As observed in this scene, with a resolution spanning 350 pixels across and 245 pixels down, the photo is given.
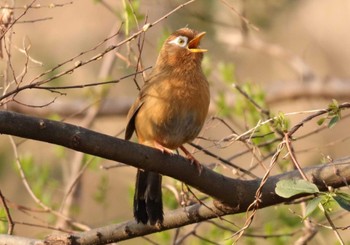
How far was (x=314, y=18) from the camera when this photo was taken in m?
11.6

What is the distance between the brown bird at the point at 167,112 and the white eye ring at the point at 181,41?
170mm

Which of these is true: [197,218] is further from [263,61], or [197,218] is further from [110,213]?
[263,61]

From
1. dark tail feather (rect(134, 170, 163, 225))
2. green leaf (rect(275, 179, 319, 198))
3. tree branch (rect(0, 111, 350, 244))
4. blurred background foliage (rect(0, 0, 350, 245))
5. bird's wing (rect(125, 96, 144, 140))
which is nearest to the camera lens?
tree branch (rect(0, 111, 350, 244))

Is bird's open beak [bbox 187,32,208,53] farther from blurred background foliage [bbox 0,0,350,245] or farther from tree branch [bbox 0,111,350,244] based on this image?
tree branch [bbox 0,111,350,244]

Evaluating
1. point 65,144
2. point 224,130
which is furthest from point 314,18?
point 65,144

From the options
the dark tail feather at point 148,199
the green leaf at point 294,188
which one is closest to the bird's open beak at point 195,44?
the dark tail feather at point 148,199

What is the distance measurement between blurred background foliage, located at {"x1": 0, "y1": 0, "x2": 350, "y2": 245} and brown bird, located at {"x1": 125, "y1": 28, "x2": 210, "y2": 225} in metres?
0.57

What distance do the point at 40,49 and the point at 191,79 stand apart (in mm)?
7019

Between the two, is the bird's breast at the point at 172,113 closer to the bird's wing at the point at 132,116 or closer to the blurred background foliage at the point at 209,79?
the bird's wing at the point at 132,116

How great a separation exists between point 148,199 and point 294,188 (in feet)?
4.48

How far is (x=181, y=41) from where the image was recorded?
4.86 metres

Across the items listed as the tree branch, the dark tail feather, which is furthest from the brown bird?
the tree branch

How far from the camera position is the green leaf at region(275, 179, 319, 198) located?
3.15 m

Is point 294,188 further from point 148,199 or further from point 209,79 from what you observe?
point 209,79
